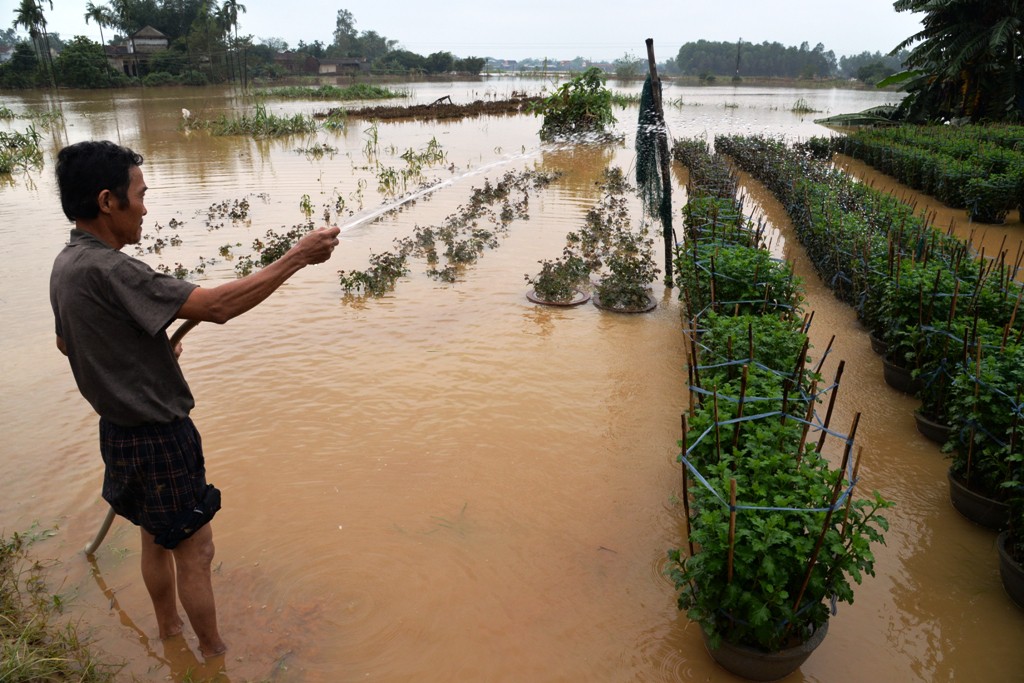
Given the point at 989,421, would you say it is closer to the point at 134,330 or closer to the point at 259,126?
the point at 134,330

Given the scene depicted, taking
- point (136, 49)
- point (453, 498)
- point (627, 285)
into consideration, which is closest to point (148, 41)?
point (136, 49)

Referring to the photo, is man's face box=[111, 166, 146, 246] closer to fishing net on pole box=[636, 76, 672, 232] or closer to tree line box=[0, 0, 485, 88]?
fishing net on pole box=[636, 76, 672, 232]

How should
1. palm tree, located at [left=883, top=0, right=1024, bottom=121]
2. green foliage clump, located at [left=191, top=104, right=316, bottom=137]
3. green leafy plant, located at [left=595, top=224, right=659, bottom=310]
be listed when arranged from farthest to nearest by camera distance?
1. green foliage clump, located at [left=191, top=104, right=316, bottom=137]
2. palm tree, located at [left=883, top=0, right=1024, bottom=121]
3. green leafy plant, located at [left=595, top=224, right=659, bottom=310]

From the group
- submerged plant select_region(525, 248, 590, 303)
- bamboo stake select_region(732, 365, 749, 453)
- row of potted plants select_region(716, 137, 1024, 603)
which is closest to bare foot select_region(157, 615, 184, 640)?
bamboo stake select_region(732, 365, 749, 453)

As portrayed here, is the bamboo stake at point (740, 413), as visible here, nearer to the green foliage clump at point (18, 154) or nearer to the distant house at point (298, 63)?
the green foliage clump at point (18, 154)

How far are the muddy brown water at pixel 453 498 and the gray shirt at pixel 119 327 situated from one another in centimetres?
155

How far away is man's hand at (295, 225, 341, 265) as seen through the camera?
2.73m

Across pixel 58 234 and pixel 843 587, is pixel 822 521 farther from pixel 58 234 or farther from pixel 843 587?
pixel 58 234

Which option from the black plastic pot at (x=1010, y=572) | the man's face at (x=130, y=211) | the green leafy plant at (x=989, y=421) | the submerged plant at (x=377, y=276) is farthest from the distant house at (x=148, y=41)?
the black plastic pot at (x=1010, y=572)

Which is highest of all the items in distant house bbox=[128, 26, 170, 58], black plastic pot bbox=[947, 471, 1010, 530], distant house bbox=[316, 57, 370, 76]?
distant house bbox=[128, 26, 170, 58]

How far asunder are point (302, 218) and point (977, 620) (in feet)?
40.2

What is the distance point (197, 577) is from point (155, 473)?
586 millimetres

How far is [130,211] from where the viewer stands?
8.84 ft

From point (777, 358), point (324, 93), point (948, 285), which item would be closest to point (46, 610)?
point (777, 358)
